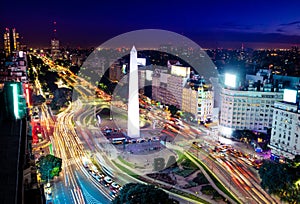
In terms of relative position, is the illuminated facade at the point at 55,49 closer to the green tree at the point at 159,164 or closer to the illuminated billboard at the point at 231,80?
the illuminated billboard at the point at 231,80

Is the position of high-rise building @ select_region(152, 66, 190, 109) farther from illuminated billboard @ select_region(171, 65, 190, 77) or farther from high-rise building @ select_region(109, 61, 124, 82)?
high-rise building @ select_region(109, 61, 124, 82)

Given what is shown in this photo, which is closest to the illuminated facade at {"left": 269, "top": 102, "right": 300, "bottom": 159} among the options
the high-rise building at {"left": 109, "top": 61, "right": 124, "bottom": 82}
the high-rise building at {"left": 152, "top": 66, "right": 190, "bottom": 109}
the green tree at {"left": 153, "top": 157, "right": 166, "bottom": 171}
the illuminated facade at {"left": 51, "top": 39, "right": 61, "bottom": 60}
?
the green tree at {"left": 153, "top": 157, "right": 166, "bottom": 171}

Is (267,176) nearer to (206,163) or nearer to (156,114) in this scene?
(206,163)

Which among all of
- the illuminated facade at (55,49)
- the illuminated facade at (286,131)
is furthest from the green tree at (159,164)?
the illuminated facade at (55,49)

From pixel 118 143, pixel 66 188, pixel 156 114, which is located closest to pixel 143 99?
pixel 156 114

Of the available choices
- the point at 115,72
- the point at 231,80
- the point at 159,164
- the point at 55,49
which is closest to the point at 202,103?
the point at 231,80
